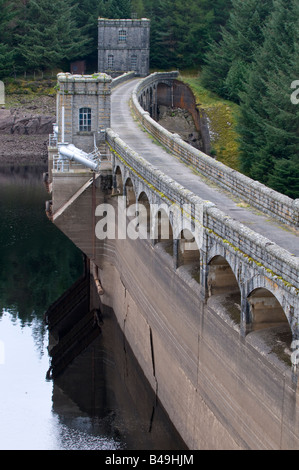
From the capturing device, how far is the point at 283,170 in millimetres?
58188

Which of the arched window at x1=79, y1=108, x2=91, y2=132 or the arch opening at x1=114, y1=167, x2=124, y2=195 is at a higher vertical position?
the arched window at x1=79, y1=108, x2=91, y2=132

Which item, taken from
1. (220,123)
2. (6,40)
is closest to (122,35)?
(6,40)

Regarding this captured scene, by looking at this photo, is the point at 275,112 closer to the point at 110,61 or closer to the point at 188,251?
the point at 188,251

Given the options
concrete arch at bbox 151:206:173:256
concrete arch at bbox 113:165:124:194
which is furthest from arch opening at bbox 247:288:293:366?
concrete arch at bbox 113:165:124:194

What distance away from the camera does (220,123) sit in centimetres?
8881

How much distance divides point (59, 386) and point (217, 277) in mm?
14575

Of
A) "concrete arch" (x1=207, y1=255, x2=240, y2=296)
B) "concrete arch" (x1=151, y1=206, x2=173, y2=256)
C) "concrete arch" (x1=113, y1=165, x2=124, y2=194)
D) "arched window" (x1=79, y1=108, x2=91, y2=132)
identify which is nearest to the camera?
"concrete arch" (x1=207, y1=255, x2=240, y2=296)

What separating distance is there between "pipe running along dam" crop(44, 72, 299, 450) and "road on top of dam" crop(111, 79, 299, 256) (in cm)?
9

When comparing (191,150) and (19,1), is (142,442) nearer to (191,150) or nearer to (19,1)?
(191,150)

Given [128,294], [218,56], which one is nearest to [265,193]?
[128,294]

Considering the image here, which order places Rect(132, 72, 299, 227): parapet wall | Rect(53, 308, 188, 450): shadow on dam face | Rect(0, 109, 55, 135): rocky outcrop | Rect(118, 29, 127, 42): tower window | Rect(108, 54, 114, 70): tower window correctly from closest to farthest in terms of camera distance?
Rect(132, 72, 299, 227): parapet wall < Rect(53, 308, 188, 450): shadow on dam face < Rect(118, 29, 127, 42): tower window < Rect(108, 54, 114, 70): tower window < Rect(0, 109, 55, 135): rocky outcrop

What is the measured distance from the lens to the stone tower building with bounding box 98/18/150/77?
10950 cm

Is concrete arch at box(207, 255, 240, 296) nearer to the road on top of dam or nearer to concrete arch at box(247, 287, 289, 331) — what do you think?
the road on top of dam

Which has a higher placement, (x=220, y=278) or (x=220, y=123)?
(x=220, y=278)
